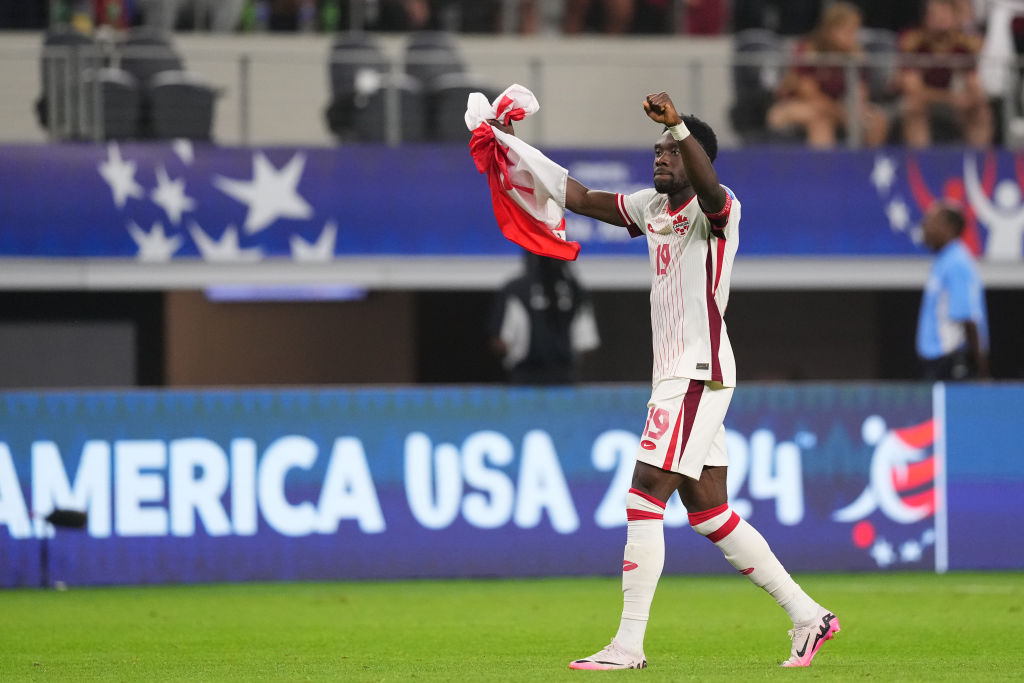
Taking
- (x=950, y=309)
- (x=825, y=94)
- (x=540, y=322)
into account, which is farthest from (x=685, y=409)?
(x=825, y=94)

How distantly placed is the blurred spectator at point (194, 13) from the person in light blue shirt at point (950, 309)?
25.2 feet

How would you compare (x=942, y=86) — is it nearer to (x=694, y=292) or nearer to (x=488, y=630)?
(x=488, y=630)

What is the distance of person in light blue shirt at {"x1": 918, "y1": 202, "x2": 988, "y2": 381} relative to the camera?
11.4 metres

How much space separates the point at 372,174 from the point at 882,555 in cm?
629

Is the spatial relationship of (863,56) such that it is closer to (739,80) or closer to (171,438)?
(739,80)

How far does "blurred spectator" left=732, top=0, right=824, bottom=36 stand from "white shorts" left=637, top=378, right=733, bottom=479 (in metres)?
11.7

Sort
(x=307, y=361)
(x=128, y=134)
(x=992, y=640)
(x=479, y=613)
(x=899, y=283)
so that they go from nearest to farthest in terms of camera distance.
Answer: (x=992, y=640), (x=479, y=613), (x=128, y=134), (x=899, y=283), (x=307, y=361)

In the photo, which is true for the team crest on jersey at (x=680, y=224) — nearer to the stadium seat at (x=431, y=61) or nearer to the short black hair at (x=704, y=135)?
the short black hair at (x=704, y=135)

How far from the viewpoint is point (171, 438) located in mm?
10531

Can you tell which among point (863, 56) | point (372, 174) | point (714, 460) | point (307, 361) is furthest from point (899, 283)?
point (714, 460)

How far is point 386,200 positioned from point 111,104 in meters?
2.58

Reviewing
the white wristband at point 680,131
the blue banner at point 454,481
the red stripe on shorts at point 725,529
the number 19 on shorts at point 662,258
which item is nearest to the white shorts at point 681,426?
the red stripe on shorts at point 725,529

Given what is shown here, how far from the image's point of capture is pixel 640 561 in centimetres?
626

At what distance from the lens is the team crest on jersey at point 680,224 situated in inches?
248
